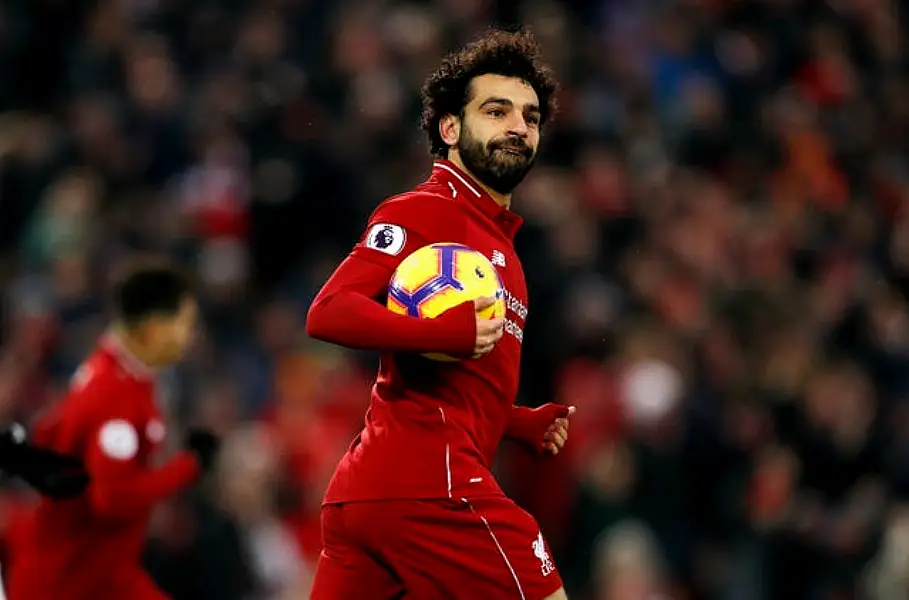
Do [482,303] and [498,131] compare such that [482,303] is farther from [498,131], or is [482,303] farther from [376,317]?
[498,131]

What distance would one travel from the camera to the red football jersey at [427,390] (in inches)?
211

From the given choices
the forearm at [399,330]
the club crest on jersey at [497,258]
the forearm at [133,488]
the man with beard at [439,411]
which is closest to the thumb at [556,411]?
the man with beard at [439,411]

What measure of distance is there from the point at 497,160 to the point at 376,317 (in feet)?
2.71

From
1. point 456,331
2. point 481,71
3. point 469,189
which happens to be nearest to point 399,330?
point 456,331

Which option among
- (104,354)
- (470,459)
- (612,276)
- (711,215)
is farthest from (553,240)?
(470,459)

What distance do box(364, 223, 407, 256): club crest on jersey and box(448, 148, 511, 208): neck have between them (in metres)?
0.41

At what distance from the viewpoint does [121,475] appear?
683 cm

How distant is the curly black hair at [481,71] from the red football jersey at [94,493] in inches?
72.1

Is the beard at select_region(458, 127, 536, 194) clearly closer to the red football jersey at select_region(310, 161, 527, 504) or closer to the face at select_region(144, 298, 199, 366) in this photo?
the red football jersey at select_region(310, 161, 527, 504)

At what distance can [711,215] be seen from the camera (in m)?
12.9

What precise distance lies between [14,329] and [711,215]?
4.89 metres

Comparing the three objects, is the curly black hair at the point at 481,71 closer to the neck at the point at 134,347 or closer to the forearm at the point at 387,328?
the forearm at the point at 387,328

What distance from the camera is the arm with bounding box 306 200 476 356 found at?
16.7 ft

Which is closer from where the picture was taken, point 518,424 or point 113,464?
point 518,424
